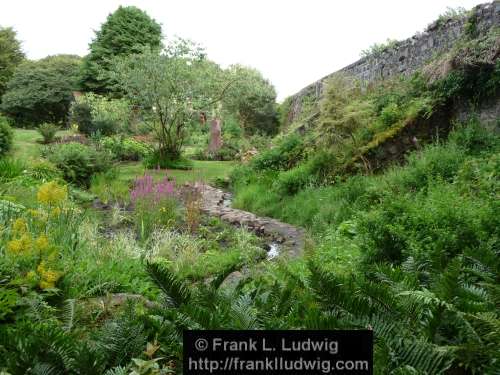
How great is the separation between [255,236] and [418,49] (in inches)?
245

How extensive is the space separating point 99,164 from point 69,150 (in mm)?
727

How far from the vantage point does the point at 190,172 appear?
44.5 feet

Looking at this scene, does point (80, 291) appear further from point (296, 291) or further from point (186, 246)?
point (186, 246)

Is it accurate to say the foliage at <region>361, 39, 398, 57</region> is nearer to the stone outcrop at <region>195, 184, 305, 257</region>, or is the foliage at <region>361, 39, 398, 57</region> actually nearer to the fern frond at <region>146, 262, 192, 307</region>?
the stone outcrop at <region>195, 184, 305, 257</region>

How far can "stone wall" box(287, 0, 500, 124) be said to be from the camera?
825 cm

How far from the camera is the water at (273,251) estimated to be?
594 centimetres

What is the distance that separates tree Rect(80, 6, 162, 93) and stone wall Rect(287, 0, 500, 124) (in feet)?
47.5

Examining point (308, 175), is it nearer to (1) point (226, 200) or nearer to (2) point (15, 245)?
(1) point (226, 200)

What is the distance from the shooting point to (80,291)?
305cm

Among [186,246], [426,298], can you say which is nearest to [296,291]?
[426,298]

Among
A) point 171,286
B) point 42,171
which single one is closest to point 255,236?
point 171,286

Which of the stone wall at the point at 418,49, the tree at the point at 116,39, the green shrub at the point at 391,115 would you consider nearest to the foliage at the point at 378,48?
the stone wall at the point at 418,49

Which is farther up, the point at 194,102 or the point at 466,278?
the point at 194,102

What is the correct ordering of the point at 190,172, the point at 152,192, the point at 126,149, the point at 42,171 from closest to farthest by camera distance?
1. the point at 152,192
2. the point at 42,171
3. the point at 190,172
4. the point at 126,149
